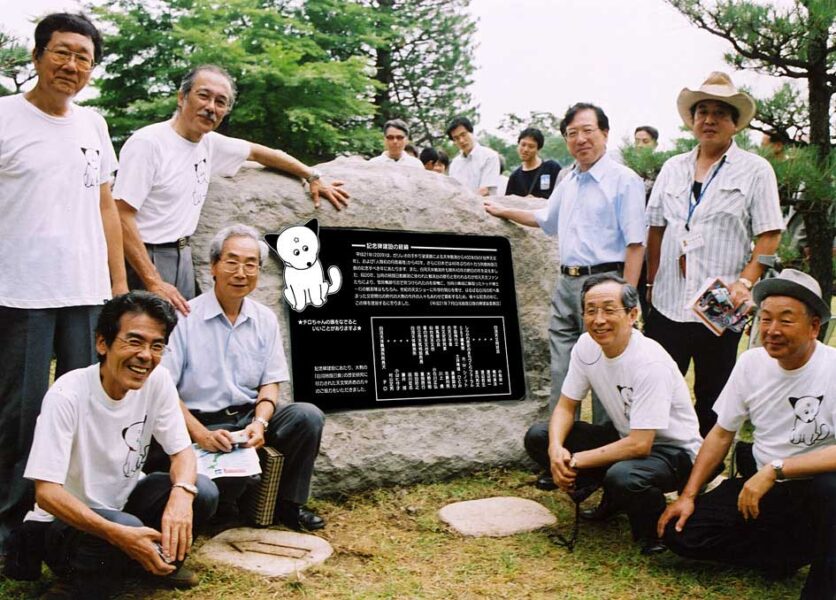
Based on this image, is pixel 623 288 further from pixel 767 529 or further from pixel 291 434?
pixel 291 434

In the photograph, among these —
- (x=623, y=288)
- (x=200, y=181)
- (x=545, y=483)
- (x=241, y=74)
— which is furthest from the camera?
(x=241, y=74)

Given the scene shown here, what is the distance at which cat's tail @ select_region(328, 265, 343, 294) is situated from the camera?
388 cm

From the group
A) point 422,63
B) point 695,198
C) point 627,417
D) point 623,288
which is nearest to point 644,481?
point 627,417

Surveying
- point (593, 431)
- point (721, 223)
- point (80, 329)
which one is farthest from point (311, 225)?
point (721, 223)

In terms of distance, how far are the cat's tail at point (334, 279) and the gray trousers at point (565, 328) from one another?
1.14 meters

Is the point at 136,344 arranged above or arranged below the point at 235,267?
below

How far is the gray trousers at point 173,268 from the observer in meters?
3.41

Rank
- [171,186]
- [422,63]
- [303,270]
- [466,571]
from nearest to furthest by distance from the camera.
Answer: [466,571], [171,186], [303,270], [422,63]

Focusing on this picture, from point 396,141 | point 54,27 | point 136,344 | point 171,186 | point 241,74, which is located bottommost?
point 136,344

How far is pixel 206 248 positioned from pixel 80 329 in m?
0.92

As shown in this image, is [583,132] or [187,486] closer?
[187,486]

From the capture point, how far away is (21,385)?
2.80 m

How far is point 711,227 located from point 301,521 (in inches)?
93.3

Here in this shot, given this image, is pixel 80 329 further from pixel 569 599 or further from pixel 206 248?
pixel 569 599
